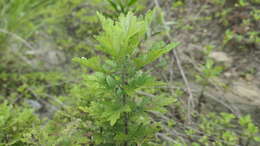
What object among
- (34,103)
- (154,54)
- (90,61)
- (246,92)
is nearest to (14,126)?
(90,61)

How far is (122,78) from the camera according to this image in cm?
97

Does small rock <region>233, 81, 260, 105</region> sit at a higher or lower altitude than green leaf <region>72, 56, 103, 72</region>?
lower

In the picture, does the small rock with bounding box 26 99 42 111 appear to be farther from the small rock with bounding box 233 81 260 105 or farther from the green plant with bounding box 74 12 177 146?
the small rock with bounding box 233 81 260 105

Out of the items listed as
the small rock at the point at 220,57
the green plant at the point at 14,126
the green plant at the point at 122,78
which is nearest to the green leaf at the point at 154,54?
the green plant at the point at 122,78

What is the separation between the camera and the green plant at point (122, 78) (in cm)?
89

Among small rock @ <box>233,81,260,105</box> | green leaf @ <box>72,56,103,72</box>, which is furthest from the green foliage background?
small rock @ <box>233,81,260,105</box>

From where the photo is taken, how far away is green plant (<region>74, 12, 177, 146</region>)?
34.9 inches

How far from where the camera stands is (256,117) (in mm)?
1895

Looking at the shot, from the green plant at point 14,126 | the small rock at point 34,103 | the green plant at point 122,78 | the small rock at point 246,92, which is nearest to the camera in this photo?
the green plant at point 122,78

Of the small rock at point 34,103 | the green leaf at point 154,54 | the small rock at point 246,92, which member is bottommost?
the small rock at point 246,92

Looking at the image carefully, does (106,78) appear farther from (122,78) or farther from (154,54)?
(154,54)

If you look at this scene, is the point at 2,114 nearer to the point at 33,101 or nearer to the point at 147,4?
the point at 33,101

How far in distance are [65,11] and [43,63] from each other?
42.4 inches

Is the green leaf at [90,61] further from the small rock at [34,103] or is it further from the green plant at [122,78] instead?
the small rock at [34,103]
